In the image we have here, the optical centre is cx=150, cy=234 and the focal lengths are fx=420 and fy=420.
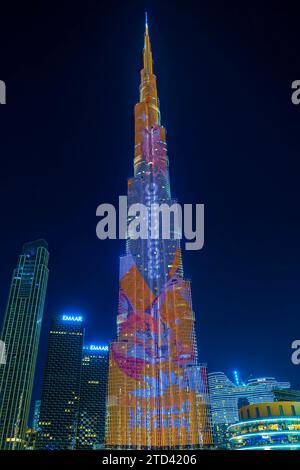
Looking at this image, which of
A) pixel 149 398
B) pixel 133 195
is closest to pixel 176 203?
pixel 133 195

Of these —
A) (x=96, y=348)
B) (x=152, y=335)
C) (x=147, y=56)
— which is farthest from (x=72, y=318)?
(x=147, y=56)

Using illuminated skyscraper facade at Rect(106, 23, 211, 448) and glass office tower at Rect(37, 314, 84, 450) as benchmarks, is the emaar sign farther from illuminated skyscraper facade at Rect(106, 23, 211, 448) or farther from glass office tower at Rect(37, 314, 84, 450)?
illuminated skyscraper facade at Rect(106, 23, 211, 448)

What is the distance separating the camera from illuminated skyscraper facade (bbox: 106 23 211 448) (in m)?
93.5

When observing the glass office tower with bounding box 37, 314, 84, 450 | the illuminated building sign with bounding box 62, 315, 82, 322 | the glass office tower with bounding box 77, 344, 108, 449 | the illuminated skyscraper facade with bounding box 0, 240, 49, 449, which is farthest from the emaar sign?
the illuminated skyscraper facade with bounding box 0, 240, 49, 449

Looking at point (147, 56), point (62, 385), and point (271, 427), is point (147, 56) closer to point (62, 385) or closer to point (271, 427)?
point (271, 427)

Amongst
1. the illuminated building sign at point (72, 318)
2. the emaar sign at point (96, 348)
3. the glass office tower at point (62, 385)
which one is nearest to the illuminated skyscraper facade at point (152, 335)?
the glass office tower at point (62, 385)

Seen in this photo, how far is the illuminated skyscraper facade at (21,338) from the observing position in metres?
147

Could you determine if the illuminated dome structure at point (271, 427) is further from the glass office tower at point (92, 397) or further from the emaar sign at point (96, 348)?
the emaar sign at point (96, 348)

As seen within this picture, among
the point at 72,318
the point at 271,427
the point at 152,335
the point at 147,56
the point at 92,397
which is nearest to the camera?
the point at 271,427

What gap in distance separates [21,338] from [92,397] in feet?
135

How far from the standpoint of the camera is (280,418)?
8706cm

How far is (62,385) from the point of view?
561 feet

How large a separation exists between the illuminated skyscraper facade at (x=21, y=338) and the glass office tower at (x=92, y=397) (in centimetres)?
2581
